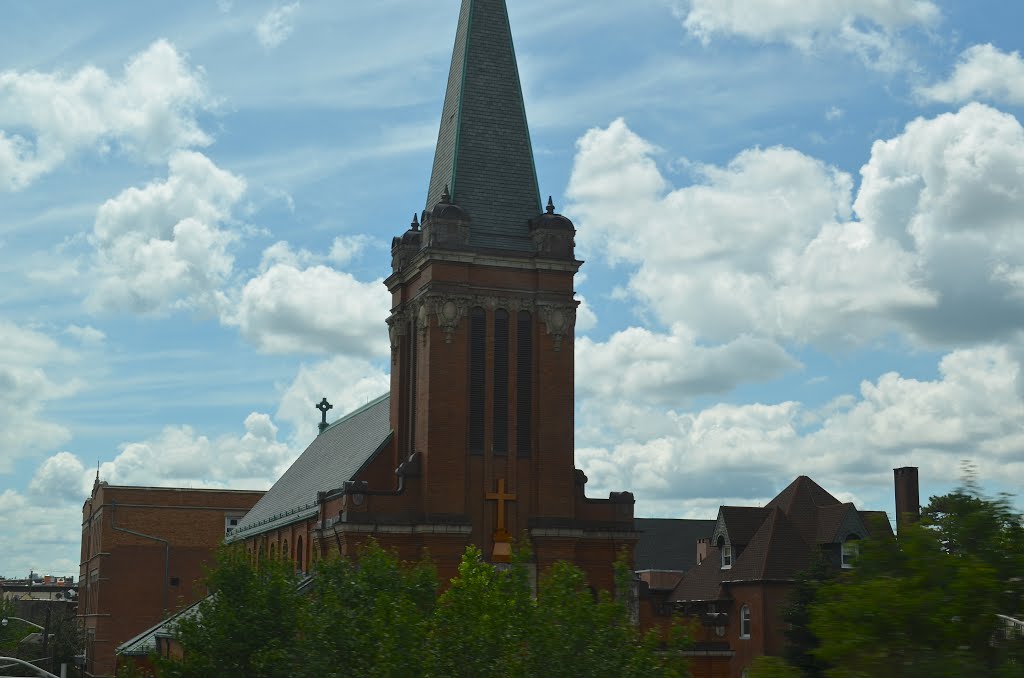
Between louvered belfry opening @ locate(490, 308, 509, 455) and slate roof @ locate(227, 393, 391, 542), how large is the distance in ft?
22.1

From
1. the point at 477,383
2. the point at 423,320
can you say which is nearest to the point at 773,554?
the point at 477,383

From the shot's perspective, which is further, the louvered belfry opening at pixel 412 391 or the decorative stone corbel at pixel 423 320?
the louvered belfry opening at pixel 412 391

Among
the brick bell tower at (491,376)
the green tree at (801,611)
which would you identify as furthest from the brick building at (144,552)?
the green tree at (801,611)

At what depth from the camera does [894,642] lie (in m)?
12.2

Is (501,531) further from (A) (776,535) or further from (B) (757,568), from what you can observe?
(A) (776,535)

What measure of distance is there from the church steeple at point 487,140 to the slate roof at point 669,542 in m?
46.3

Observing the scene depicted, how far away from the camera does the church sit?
50.2 m

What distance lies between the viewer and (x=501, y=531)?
50062 millimetres

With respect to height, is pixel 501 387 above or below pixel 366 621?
above

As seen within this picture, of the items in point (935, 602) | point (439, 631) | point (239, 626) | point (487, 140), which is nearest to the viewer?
point (935, 602)

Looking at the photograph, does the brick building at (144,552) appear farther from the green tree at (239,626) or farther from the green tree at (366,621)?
the green tree at (366,621)

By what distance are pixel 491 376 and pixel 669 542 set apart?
50.5m

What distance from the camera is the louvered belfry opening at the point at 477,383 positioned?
2008 inches

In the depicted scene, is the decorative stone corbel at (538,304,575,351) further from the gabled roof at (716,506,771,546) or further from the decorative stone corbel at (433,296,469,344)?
the gabled roof at (716,506,771,546)
